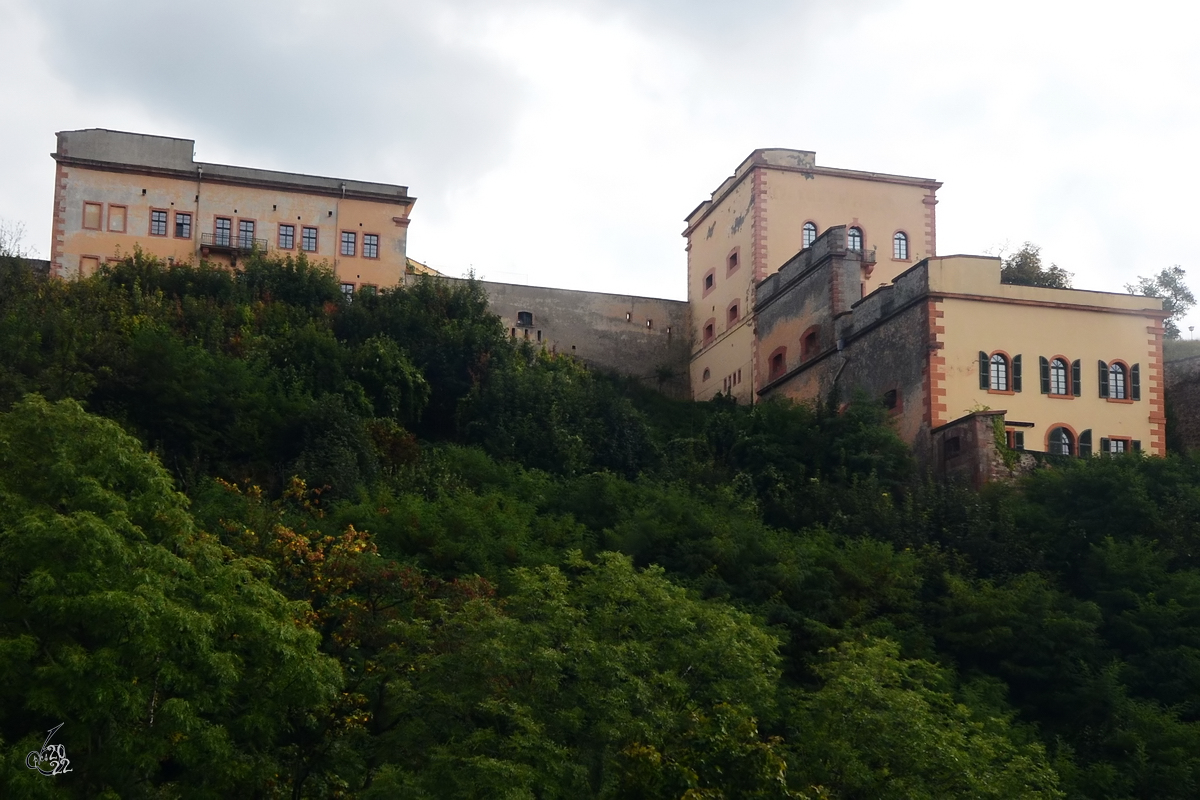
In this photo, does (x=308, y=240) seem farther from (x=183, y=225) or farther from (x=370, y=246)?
(x=183, y=225)

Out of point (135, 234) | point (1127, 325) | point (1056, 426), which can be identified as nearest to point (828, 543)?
point (1056, 426)

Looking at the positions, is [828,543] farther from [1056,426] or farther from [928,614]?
[1056,426]

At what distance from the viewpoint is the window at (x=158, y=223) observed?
51250 millimetres

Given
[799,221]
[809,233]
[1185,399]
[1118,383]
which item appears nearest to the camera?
[1118,383]

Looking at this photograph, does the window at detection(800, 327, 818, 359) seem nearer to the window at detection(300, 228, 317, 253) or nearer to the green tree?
the window at detection(300, 228, 317, 253)

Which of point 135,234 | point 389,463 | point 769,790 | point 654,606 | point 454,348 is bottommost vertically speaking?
point 769,790

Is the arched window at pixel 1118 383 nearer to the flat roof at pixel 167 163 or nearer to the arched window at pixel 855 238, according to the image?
the arched window at pixel 855 238

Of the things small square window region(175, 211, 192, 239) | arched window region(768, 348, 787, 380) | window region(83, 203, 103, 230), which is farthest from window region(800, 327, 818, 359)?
window region(83, 203, 103, 230)

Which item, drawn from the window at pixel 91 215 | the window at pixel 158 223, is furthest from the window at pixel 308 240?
the window at pixel 91 215

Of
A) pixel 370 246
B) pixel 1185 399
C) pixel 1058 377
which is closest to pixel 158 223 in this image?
pixel 370 246

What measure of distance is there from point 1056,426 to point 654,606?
20.0 meters

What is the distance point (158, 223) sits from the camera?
2023 inches

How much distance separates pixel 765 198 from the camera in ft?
171

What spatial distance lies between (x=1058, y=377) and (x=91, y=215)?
98.8ft
